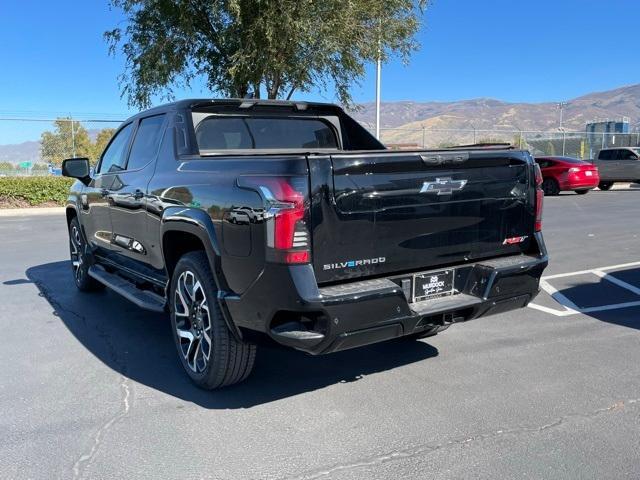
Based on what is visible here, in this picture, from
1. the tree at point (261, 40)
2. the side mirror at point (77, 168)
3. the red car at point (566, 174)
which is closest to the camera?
the side mirror at point (77, 168)

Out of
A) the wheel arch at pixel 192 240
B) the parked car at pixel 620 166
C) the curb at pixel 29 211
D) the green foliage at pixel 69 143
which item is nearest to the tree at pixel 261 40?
the curb at pixel 29 211

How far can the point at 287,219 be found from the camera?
125 inches

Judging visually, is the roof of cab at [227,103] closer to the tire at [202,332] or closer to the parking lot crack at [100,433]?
the tire at [202,332]

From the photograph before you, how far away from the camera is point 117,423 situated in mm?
3604

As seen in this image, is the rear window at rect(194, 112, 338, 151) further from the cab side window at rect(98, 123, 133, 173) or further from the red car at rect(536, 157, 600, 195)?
the red car at rect(536, 157, 600, 195)

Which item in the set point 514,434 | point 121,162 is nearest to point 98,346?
point 121,162

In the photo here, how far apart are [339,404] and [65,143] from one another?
38.6m

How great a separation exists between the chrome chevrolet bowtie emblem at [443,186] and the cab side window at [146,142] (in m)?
2.38

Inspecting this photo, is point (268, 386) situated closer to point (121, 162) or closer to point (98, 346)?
point (98, 346)

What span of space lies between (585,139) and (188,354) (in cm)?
3928

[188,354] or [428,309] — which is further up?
[428,309]

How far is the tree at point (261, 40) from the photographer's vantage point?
41.3ft

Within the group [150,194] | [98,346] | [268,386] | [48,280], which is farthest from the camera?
[48,280]

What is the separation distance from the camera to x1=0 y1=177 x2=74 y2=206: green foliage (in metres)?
18.8
